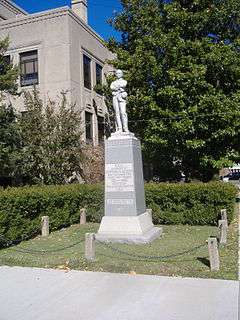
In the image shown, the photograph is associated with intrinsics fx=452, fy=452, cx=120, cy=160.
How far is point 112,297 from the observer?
22.1ft

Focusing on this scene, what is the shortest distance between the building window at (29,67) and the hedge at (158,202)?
10387 mm

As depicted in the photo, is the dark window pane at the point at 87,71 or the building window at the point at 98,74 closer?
the dark window pane at the point at 87,71

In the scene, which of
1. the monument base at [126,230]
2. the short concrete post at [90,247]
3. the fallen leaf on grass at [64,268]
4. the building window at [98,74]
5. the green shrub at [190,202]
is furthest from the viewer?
the building window at [98,74]

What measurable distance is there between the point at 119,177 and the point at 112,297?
631 cm

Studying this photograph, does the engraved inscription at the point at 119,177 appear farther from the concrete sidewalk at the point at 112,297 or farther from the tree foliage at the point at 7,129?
the tree foliage at the point at 7,129

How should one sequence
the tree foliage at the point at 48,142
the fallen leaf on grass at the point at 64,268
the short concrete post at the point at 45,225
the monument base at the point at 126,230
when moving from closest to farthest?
the fallen leaf on grass at the point at 64,268, the monument base at the point at 126,230, the short concrete post at the point at 45,225, the tree foliage at the point at 48,142

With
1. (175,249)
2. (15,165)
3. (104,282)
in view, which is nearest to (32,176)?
(15,165)

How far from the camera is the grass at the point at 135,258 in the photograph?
8367 millimetres

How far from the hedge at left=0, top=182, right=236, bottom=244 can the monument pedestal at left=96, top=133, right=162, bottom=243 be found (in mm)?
2299

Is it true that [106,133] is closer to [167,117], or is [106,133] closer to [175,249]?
[167,117]

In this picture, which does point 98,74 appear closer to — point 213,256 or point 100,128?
point 100,128

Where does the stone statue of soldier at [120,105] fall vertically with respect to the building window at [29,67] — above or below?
below

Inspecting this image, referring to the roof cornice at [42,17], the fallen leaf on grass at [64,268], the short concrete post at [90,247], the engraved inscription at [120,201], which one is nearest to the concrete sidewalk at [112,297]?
the fallen leaf on grass at [64,268]

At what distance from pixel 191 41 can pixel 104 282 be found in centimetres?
1543
